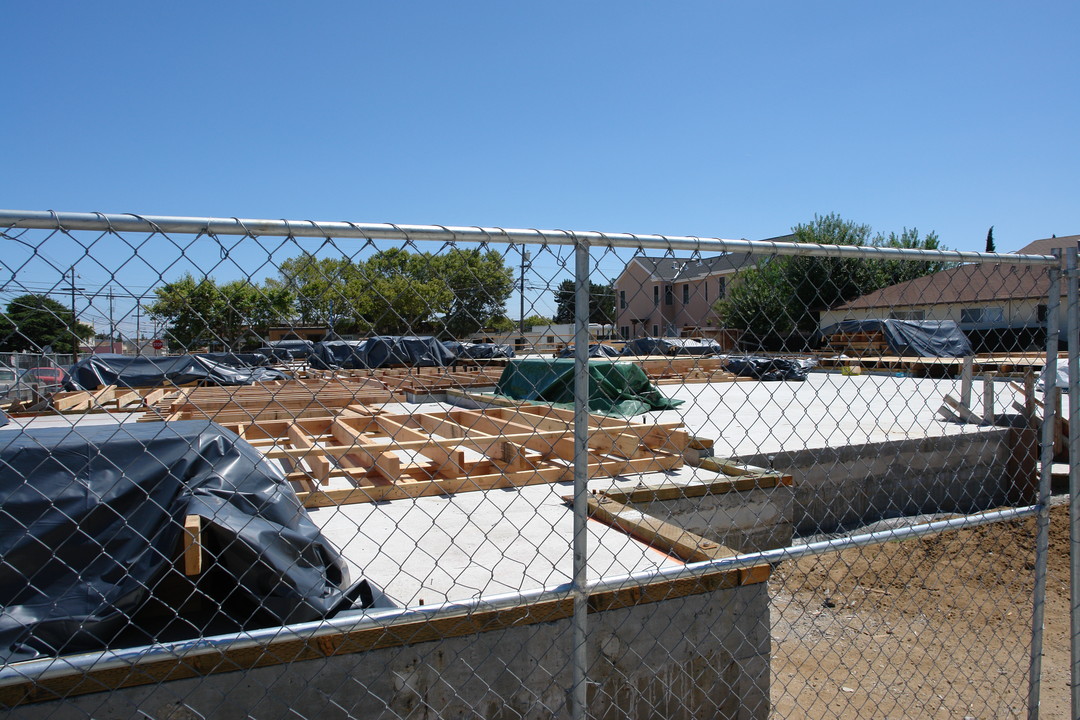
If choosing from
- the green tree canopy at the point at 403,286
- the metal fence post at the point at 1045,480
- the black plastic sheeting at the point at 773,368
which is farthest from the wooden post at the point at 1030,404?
the black plastic sheeting at the point at 773,368

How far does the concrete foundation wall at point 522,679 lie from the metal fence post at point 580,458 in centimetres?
98

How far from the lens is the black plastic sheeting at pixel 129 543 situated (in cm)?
→ 271

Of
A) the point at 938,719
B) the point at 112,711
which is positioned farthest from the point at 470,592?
the point at 938,719

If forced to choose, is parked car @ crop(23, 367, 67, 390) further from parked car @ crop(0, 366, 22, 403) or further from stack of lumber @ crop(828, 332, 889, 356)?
stack of lumber @ crop(828, 332, 889, 356)

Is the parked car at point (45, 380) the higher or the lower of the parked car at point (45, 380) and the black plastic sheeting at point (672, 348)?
the higher

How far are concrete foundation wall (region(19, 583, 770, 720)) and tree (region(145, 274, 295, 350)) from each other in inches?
55.6

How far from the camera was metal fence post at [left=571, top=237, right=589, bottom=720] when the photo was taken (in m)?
2.12

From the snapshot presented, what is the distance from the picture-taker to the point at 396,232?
199 cm

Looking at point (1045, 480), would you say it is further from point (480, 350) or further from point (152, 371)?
point (480, 350)

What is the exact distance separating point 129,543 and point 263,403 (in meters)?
8.14

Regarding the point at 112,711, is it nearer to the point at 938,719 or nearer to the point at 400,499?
the point at 400,499

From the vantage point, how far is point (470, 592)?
3887mm

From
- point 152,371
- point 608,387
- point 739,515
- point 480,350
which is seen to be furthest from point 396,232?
point 480,350

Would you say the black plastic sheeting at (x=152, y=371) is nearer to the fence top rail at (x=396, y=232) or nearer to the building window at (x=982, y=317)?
the building window at (x=982, y=317)
